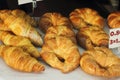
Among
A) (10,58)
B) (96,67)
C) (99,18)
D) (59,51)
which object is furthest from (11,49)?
(99,18)

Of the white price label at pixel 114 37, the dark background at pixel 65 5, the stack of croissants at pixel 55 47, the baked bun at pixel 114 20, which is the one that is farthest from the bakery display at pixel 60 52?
the dark background at pixel 65 5

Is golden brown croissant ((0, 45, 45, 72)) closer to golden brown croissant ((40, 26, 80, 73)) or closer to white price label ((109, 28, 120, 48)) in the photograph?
golden brown croissant ((40, 26, 80, 73))

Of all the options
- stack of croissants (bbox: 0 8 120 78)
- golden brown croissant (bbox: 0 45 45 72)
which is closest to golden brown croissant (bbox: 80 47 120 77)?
stack of croissants (bbox: 0 8 120 78)

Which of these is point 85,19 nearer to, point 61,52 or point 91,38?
point 91,38

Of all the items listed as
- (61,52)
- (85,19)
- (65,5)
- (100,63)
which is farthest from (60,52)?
(65,5)

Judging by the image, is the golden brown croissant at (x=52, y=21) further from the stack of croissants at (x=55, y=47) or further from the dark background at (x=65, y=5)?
the dark background at (x=65, y=5)

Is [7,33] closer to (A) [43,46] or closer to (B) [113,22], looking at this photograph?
(A) [43,46]
